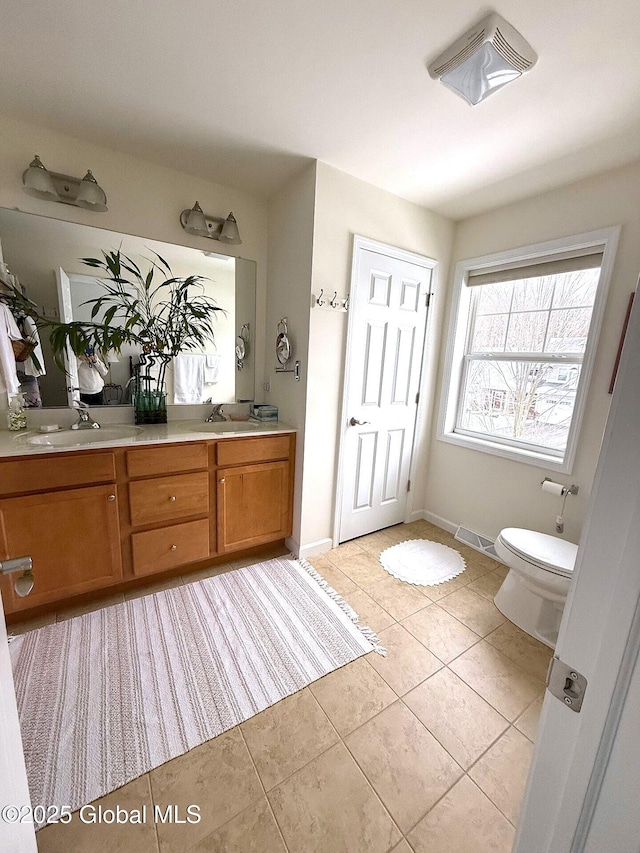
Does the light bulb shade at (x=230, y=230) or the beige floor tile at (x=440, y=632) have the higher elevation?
the light bulb shade at (x=230, y=230)

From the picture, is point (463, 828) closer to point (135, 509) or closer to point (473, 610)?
point (473, 610)

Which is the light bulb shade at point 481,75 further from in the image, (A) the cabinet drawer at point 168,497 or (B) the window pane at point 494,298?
(A) the cabinet drawer at point 168,497

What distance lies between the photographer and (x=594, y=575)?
0.45 m

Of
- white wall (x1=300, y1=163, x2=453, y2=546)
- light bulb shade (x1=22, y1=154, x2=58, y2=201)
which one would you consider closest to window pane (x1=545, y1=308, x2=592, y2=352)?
white wall (x1=300, y1=163, x2=453, y2=546)

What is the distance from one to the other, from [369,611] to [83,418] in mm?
1972

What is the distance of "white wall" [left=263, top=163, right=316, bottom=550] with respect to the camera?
6.71 feet

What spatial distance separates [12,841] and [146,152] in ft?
8.75

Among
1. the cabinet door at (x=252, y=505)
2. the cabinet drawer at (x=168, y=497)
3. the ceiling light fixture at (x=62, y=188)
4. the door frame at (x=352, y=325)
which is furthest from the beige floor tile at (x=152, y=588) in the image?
the ceiling light fixture at (x=62, y=188)

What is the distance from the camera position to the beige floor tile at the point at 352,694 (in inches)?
51.9

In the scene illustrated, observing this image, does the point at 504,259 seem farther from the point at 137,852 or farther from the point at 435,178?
the point at 137,852

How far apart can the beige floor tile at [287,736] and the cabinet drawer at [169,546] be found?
3.16 feet

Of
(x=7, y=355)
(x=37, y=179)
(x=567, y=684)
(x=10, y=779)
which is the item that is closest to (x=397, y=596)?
(x=567, y=684)

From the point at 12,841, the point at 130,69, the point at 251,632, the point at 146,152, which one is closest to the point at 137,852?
the point at 12,841

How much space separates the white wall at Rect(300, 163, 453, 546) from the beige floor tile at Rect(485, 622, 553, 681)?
116 centimetres
